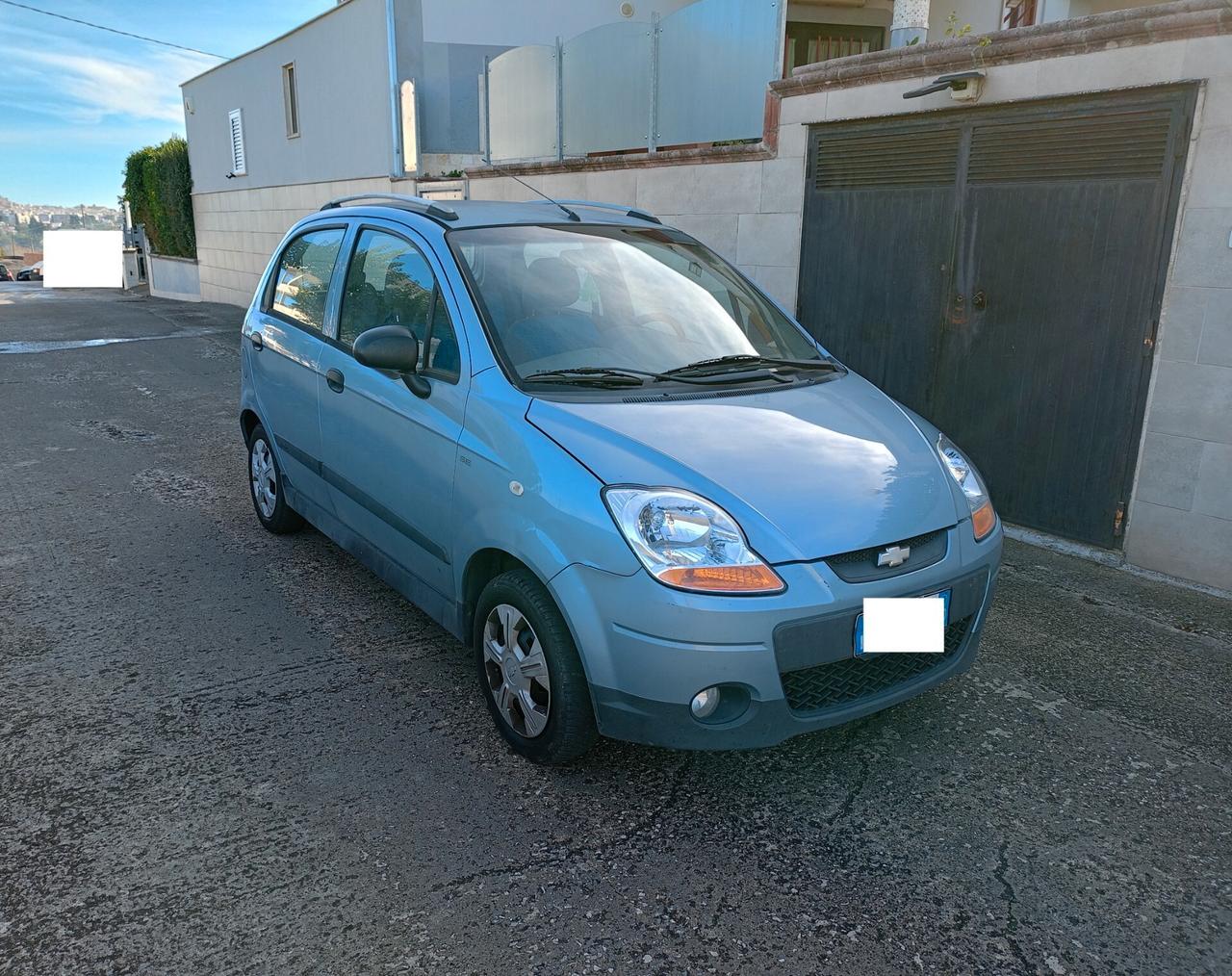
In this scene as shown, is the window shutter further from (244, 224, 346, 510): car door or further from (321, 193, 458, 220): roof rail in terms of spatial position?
(321, 193, 458, 220): roof rail

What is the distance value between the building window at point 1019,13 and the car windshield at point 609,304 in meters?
6.79

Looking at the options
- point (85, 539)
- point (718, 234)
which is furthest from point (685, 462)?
point (718, 234)

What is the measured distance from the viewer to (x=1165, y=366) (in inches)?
187

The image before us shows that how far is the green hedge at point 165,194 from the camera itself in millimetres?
22188

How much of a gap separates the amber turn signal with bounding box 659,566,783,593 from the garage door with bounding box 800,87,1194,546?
3326 mm

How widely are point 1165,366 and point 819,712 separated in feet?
10.7

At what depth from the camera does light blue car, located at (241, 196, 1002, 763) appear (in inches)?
101

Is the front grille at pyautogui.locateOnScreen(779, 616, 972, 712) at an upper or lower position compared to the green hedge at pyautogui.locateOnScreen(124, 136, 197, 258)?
lower

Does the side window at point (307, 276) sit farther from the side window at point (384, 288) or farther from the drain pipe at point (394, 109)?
the drain pipe at point (394, 109)

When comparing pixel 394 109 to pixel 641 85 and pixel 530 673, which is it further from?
pixel 530 673

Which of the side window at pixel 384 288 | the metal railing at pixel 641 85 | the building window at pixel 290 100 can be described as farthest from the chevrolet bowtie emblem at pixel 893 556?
the building window at pixel 290 100

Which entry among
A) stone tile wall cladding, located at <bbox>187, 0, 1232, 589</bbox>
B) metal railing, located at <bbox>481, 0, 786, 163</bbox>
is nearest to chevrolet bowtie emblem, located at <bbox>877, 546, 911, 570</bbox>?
stone tile wall cladding, located at <bbox>187, 0, 1232, 589</bbox>

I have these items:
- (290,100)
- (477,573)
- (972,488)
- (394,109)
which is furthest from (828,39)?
(477,573)

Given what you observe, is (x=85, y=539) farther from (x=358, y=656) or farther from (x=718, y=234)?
(x=718, y=234)
